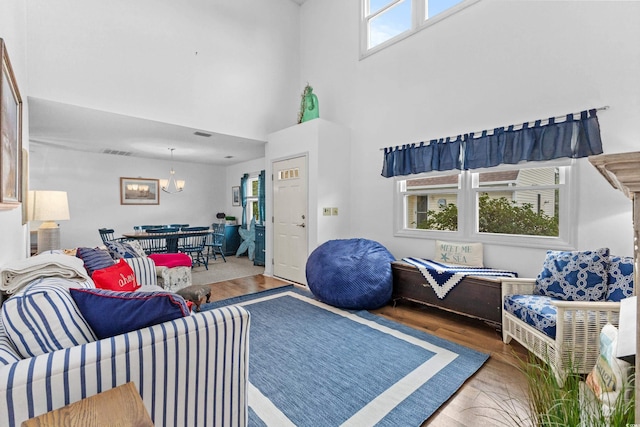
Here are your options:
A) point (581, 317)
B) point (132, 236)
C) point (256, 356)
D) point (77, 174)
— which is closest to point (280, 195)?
point (132, 236)

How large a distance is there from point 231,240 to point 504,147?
6.11 meters

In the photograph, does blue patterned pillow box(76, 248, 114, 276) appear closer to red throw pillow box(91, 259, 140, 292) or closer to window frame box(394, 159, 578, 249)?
red throw pillow box(91, 259, 140, 292)

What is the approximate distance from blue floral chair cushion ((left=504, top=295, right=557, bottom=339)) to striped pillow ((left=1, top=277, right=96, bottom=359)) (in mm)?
2666

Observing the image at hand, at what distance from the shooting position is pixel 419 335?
2.71 metres

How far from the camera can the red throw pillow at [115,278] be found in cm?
210

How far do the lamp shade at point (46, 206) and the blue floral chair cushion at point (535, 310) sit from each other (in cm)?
425

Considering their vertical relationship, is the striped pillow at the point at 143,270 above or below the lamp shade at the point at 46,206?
below

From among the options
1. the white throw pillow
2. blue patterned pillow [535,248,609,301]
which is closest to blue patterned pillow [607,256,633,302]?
blue patterned pillow [535,248,609,301]

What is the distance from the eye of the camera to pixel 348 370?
2.14 meters

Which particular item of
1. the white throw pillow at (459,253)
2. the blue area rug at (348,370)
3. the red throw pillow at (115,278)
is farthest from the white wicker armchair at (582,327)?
the red throw pillow at (115,278)

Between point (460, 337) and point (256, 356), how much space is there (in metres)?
1.83

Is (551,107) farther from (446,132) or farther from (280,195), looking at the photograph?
(280,195)

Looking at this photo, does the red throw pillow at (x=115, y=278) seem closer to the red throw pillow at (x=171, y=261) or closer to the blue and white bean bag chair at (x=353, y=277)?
the red throw pillow at (x=171, y=261)

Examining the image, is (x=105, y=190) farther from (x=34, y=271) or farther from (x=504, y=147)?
(x=504, y=147)
